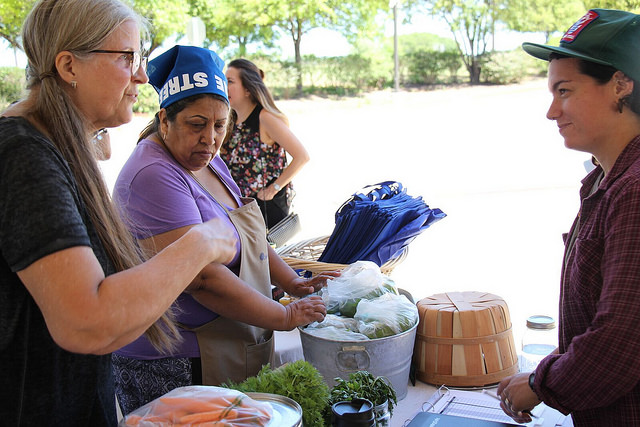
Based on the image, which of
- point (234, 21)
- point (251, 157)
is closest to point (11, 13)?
point (234, 21)

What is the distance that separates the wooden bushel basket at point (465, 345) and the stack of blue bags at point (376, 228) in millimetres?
522

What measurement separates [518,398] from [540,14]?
85.1 ft

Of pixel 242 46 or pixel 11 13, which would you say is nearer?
pixel 11 13

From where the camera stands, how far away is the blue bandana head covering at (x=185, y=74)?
5.98 feet

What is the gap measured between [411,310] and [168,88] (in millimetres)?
1051

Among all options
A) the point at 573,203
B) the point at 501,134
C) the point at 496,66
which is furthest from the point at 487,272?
the point at 496,66

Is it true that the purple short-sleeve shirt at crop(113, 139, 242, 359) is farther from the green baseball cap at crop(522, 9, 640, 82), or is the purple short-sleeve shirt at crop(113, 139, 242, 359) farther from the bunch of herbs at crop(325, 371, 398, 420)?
the green baseball cap at crop(522, 9, 640, 82)

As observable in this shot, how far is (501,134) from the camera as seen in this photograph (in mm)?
13906

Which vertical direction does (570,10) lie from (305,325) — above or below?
above

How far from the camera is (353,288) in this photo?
6.54 ft

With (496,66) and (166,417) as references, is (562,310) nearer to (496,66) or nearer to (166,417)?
(166,417)

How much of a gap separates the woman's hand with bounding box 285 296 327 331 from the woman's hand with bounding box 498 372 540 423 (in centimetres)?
59

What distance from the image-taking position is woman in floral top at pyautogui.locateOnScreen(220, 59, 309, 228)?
153 inches

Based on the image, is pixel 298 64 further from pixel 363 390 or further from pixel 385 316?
pixel 363 390
